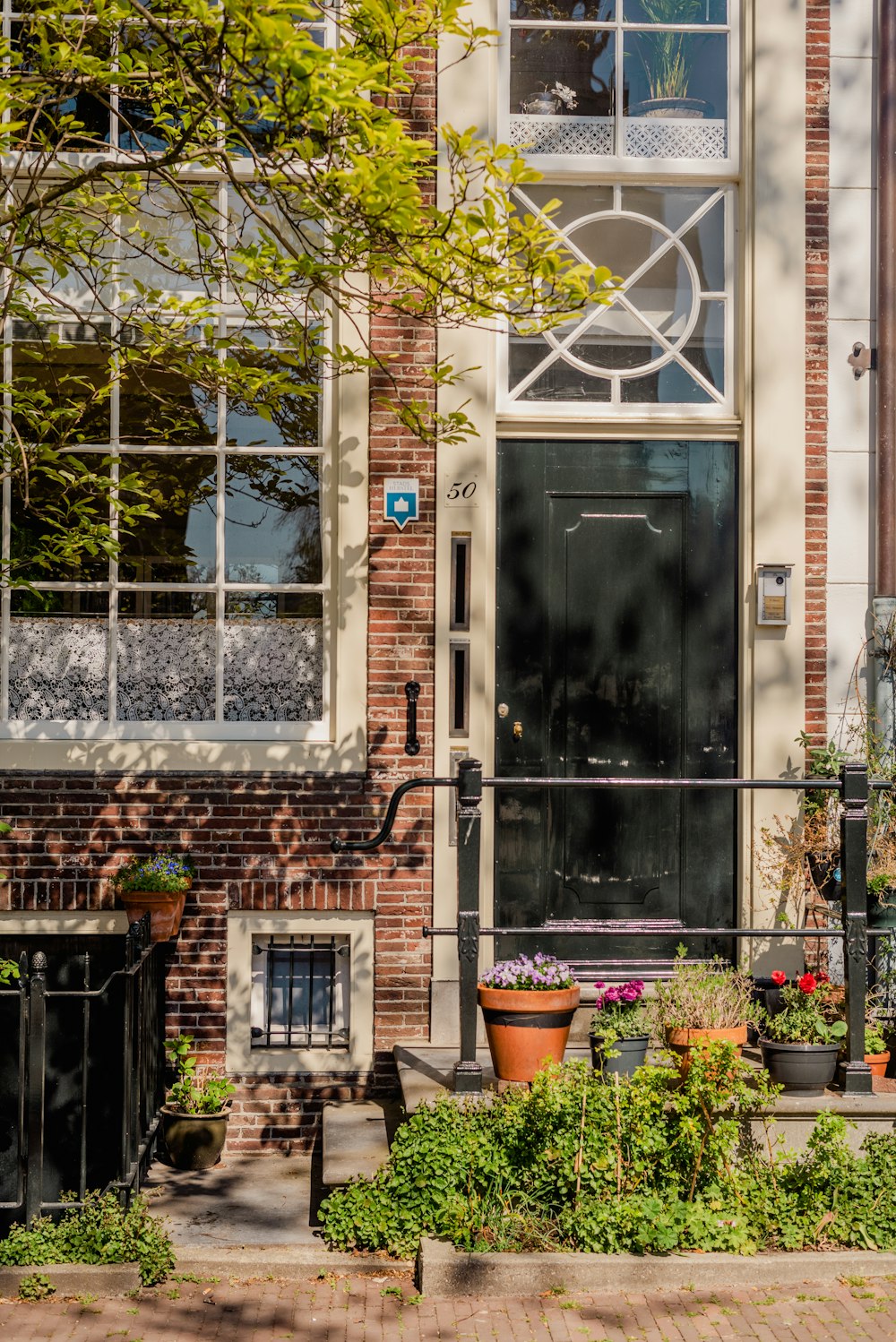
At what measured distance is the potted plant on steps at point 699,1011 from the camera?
5266 millimetres

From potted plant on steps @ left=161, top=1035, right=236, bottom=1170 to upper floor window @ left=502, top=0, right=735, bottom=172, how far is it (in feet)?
15.2

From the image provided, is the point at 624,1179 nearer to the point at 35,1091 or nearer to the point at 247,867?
the point at 35,1091

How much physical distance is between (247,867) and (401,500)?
1.82 metres

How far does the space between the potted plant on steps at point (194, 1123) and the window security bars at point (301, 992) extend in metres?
0.36

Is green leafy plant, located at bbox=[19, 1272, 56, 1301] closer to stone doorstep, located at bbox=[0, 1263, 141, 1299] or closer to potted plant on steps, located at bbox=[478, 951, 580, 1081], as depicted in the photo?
stone doorstep, located at bbox=[0, 1263, 141, 1299]

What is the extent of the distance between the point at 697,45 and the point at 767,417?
73.3 inches

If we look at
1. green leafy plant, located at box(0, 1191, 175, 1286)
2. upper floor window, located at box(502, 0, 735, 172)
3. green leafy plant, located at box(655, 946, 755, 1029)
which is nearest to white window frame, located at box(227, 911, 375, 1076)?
green leafy plant, located at box(655, 946, 755, 1029)

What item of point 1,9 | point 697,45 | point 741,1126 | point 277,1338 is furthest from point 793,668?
point 1,9

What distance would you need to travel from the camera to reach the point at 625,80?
6.69 meters

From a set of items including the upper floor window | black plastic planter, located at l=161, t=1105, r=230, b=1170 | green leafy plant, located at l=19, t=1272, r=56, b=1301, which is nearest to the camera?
green leafy plant, located at l=19, t=1272, r=56, b=1301

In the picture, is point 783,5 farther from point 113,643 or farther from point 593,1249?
point 593,1249

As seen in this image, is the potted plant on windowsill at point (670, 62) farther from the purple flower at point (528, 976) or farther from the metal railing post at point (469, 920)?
the purple flower at point (528, 976)

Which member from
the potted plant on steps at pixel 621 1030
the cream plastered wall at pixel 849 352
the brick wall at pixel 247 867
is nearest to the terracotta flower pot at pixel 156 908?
the brick wall at pixel 247 867

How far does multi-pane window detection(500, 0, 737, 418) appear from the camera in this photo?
262 inches
